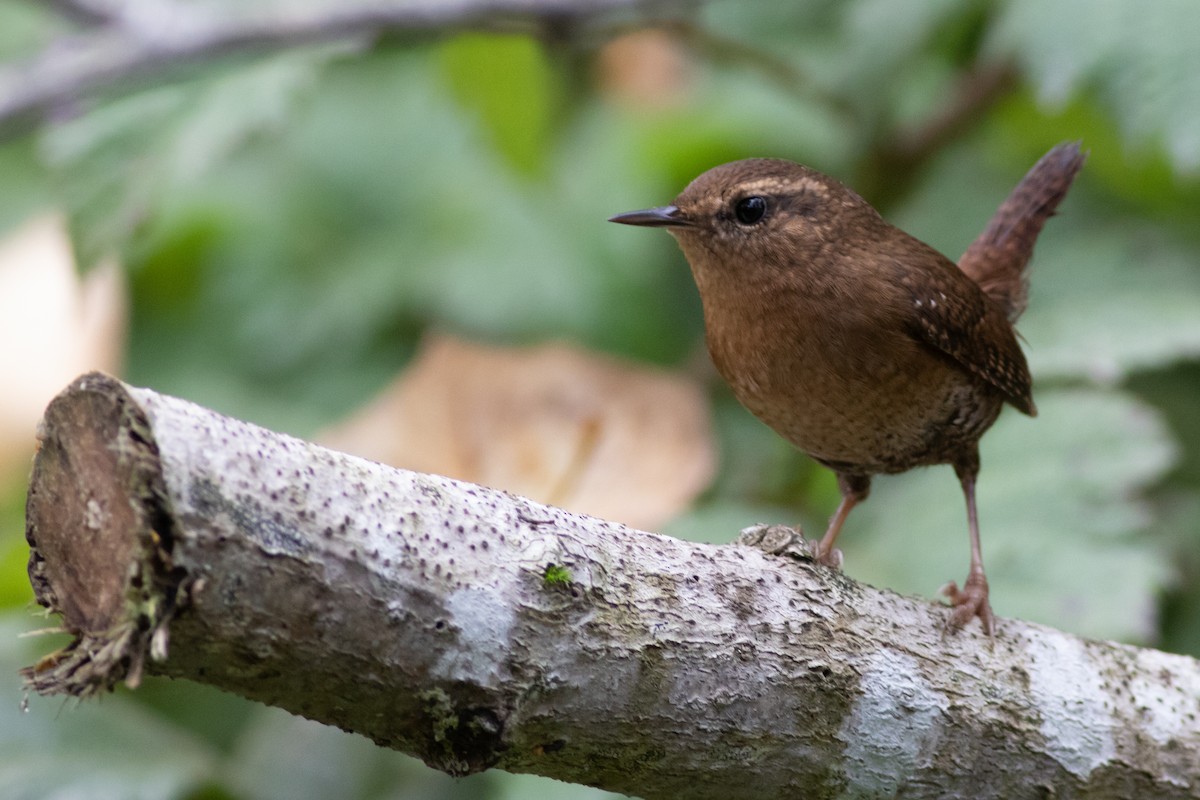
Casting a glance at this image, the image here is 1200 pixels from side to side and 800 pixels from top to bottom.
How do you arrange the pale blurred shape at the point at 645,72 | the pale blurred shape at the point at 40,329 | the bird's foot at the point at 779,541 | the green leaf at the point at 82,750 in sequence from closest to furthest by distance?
the bird's foot at the point at 779,541, the green leaf at the point at 82,750, the pale blurred shape at the point at 40,329, the pale blurred shape at the point at 645,72

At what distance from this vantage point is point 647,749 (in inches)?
69.3

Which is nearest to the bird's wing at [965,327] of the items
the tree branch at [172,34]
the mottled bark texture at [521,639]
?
the mottled bark texture at [521,639]

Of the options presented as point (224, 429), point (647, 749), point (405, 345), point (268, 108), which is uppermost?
point (268, 108)

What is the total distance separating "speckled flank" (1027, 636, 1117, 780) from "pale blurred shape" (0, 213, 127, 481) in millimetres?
3739

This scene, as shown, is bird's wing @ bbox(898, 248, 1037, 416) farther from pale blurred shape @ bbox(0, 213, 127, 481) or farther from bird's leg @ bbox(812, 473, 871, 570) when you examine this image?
pale blurred shape @ bbox(0, 213, 127, 481)

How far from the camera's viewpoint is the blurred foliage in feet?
10.3

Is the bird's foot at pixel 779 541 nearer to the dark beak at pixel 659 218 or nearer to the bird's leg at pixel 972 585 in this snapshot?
the bird's leg at pixel 972 585

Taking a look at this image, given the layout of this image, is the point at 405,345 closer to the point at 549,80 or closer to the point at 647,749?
the point at 549,80

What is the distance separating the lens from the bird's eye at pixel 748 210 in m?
2.70

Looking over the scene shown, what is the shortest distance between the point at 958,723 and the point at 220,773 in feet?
6.93

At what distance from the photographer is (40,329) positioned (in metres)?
5.56

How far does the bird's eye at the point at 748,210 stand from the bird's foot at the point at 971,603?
866mm

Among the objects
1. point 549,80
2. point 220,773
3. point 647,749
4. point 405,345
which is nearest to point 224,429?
point 647,749

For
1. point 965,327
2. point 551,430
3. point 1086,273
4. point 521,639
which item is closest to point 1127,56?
point 1086,273
